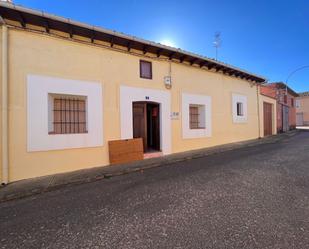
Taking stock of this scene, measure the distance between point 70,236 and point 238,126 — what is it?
11.6m

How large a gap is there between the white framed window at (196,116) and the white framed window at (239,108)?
8.05 ft

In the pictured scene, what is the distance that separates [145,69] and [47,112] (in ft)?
13.3

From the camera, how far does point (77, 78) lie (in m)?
6.51

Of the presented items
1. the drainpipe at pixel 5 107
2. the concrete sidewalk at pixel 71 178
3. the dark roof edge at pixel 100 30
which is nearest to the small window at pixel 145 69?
the dark roof edge at pixel 100 30

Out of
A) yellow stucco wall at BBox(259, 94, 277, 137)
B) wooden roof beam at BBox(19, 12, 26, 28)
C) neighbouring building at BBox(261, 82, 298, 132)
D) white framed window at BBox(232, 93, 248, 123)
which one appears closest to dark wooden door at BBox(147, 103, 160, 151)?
wooden roof beam at BBox(19, 12, 26, 28)

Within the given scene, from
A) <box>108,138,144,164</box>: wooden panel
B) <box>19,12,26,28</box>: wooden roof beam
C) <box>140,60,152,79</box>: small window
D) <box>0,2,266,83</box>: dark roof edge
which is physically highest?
<box>0,2,266,83</box>: dark roof edge

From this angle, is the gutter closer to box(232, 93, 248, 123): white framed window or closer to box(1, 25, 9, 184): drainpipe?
box(1, 25, 9, 184): drainpipe

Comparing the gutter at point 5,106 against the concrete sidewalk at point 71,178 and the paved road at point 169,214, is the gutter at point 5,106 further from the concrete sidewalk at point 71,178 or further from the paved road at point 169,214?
the paved road at point 169,214

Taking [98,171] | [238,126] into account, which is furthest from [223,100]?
[98,171]

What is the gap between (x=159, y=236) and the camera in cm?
269

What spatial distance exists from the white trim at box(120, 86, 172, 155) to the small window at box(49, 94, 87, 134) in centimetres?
139

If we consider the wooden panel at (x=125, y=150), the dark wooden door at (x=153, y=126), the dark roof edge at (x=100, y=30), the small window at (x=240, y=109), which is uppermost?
the dark roof edge at (x=100, y=30)

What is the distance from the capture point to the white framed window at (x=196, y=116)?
9344mm

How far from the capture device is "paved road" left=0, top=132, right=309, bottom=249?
8.52 ft
